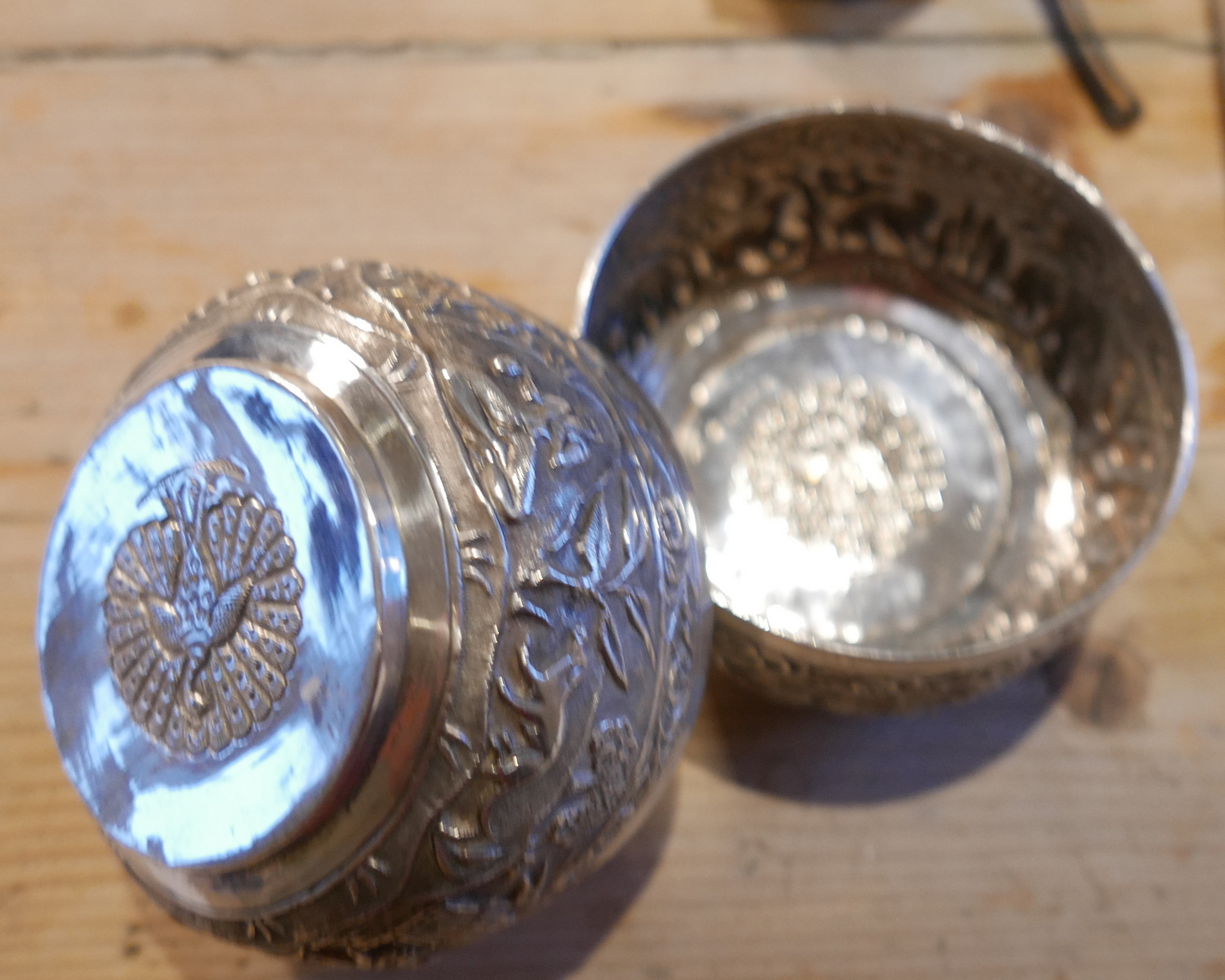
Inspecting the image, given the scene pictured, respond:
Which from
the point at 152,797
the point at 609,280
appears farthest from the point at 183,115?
the point at 152,797

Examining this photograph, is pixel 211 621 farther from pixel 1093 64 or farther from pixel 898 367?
pixel 1093 64

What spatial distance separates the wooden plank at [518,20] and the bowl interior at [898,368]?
237 millimetres

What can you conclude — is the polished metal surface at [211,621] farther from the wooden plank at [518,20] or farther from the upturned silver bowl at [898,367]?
the wooden plank at [518,20]

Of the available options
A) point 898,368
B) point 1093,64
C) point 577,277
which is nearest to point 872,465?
point 898,368

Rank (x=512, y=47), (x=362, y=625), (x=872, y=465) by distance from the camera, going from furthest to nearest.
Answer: (x=512, y=47) → (x=872, y=465) → (x=362, y=625)

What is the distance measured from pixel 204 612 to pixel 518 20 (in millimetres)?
758

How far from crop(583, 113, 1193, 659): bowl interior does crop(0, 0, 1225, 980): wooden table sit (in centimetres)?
9

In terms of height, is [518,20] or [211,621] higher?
[518,20]

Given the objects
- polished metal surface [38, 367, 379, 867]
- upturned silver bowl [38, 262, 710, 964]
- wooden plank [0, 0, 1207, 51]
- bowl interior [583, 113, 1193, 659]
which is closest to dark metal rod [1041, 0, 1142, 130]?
wooden plank [0, 0, 1207, 51]

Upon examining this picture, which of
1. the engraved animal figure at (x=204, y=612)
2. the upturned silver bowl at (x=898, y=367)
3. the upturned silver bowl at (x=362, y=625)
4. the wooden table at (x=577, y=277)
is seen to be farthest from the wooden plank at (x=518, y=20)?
the engraved animal figure at (x=204, y=612)

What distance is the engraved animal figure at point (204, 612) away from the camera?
1.54 ft

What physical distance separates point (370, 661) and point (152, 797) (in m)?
0.16

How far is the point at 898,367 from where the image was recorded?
934mm

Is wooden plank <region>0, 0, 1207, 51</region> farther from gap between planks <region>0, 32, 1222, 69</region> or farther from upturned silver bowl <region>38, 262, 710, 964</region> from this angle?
upturned silver bowl <region>38, 262, 710, 964</region>
